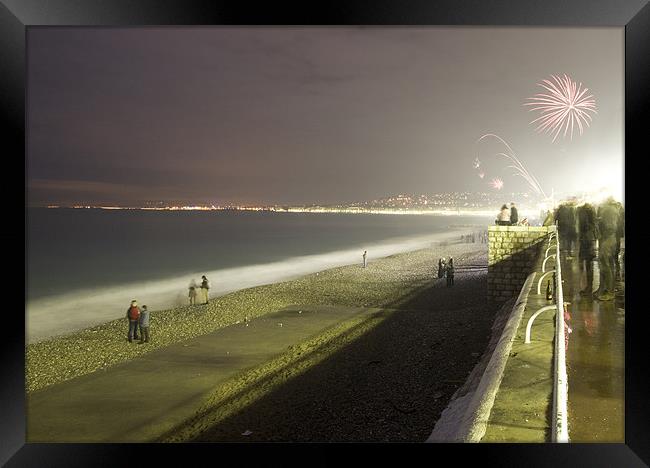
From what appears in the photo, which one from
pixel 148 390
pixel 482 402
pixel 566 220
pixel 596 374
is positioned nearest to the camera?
pixel 482 402

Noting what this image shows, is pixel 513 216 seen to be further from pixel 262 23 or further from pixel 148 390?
pixel 148 390

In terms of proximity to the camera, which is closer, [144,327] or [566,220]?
[144,327]

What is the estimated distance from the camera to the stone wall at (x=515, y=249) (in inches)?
335

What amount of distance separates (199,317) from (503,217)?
700 cm

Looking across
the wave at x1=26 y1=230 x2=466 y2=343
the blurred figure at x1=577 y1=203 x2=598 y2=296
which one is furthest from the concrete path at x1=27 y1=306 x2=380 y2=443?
the blurred figure at x1=577 y1=203 x2=598 y2=296

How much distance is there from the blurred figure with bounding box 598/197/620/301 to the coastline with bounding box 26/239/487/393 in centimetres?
646

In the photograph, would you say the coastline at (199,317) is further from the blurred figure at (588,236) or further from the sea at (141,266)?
the blurred figure at (588,236)

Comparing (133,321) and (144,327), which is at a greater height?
(133,321)

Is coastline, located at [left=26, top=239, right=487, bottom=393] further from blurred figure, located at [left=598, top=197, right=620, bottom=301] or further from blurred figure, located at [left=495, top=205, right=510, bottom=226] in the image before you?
blurred figure, located at [left=598, top=197, right=620, bottom=301]

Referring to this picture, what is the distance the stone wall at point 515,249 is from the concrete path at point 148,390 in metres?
3.60

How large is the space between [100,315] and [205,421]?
30.1ft

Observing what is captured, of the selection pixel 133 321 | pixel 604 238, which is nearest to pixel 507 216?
pixel 604 238

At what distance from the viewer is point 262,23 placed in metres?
4.30

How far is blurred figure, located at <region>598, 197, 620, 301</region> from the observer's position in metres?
5.54
